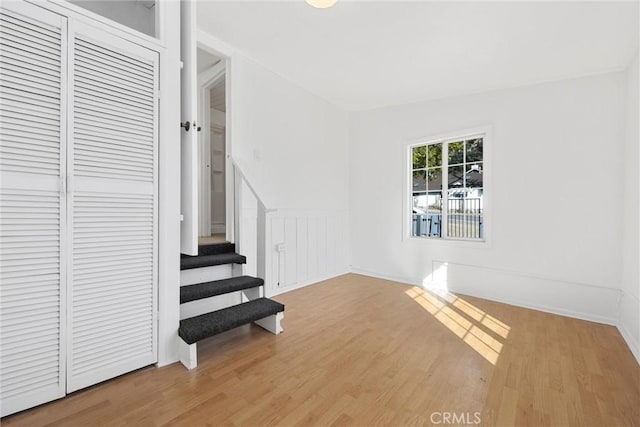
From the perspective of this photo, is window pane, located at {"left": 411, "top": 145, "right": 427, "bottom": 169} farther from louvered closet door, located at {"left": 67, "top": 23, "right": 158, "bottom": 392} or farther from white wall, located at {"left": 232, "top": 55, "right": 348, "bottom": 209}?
louvered closet door, located at {"left": 67, "top": 23, "right": 158, "bottom": 392}

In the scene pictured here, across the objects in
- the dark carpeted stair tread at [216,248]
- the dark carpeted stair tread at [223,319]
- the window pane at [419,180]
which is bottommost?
the dark carpeted stair tread at [223,319]

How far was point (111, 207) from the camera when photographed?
1809 mm

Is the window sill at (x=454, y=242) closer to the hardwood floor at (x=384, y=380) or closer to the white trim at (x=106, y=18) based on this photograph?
the hardwood floor at (x=384, y=380)

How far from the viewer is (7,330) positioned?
4.83 ft

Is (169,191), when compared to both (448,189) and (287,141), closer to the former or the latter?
(287,141)

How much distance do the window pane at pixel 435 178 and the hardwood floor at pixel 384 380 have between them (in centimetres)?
203

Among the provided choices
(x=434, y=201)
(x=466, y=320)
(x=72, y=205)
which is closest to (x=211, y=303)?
(x=72, y=205)

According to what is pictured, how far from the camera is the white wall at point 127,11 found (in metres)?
2.25

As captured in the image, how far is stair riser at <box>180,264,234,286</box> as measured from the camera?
8.18 feet

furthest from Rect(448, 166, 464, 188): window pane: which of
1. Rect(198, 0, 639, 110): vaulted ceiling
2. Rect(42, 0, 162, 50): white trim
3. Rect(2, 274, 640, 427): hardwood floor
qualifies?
Rect(42, 0, 162, 50): white trim

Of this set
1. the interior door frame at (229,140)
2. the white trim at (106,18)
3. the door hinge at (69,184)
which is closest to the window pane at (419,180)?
the interior door frame at (229,140)

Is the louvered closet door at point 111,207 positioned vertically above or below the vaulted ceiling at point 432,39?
below

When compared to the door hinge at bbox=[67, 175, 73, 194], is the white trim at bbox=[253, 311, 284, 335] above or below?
below

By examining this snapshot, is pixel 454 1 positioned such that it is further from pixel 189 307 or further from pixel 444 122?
pixel 189 307
